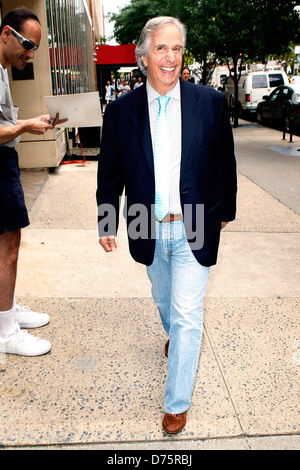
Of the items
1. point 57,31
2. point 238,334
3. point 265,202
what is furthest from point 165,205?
point 57,31

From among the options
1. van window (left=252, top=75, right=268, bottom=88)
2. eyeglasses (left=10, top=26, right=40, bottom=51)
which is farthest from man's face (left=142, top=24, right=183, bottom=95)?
van window (left=252, top=75, right=268, bottom=88)

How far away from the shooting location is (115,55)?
32.4m

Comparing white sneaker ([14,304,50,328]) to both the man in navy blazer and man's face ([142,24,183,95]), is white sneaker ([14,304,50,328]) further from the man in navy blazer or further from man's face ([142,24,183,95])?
man's face ([142,24,183,95])

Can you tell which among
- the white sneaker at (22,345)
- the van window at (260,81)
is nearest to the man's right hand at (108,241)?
the white sneaker at (22,345)

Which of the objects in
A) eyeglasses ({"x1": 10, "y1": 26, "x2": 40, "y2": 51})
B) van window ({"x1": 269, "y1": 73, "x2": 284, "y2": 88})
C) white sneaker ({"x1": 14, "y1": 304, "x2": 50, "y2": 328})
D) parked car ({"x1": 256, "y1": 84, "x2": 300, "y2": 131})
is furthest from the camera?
van window ({"x1": 269, "y1": 73, "x2": 284, "y2": 88})

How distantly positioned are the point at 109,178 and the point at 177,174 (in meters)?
0.44

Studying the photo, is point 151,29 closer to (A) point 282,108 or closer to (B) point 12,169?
(B) point 12,169

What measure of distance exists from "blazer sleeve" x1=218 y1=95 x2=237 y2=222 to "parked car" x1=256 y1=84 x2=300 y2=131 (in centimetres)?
1204

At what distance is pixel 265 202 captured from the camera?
7.35 meters

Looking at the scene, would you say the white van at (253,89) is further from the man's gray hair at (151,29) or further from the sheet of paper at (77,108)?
the man's gray hair at (151,29)

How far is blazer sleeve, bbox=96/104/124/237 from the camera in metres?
2.51

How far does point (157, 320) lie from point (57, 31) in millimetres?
8802

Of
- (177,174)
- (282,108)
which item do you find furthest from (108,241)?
(282,108)

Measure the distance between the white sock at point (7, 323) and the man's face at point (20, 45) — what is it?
5.31 feet
